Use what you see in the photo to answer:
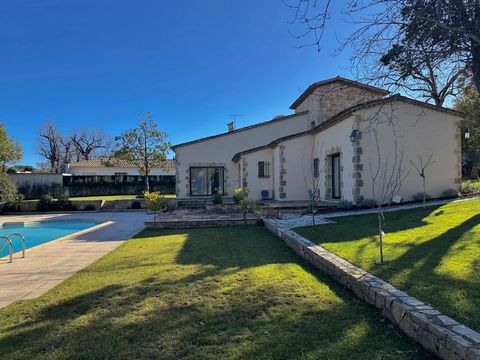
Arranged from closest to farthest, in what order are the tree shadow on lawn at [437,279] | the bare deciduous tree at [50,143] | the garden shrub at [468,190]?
the tree shadow on lawn at [437,279] < the garden shrub at [468,190] < the bare deciduous tree at [50,143]

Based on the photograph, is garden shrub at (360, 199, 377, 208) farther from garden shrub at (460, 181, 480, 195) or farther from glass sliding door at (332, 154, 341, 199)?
garden shrub at (460, 181, 480, 195)

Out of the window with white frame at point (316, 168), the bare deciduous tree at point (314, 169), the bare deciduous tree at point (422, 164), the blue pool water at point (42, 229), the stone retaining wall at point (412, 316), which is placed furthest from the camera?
the window with white frame at point (316, 168)

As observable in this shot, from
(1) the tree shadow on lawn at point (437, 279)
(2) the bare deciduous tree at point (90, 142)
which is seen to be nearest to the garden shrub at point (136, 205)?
(1) the tree shadow on lawn at point (437, 279)

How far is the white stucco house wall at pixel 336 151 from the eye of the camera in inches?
504

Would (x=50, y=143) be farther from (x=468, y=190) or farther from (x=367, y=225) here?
(x=468, y=190)

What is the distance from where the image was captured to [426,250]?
6.05 m

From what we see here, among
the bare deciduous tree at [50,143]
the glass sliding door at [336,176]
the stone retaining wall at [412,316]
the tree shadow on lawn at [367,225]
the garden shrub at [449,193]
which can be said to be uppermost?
the bare deciduous tree at [50,143]

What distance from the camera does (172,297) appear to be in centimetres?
505

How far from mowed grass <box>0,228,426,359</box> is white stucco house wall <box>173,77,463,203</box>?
4.96m

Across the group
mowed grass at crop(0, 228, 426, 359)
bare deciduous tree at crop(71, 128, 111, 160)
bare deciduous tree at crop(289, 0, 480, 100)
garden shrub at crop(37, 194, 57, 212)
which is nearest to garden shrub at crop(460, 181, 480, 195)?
bare deciduous tree at crop(289, 0, 480, 100)

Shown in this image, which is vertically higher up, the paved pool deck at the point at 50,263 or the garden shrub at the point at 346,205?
the garden shrub at the point at 346,205

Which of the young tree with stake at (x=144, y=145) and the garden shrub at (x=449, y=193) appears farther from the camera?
the young tree with stake at (x=144, y=145)

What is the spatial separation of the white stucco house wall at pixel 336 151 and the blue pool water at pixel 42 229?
329 inches

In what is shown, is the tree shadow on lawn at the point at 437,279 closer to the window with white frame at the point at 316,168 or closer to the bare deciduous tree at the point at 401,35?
the bare deciduous tree at the point at 401,35
